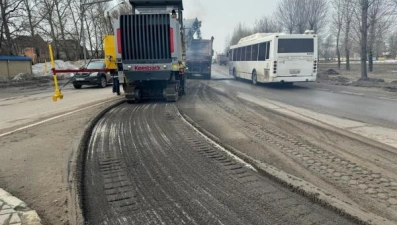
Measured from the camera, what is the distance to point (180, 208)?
3289 mm

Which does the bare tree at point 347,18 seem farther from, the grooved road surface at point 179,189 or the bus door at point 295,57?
the grooved road surface at point 179,189

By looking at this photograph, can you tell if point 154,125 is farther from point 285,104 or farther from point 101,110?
point 285,104

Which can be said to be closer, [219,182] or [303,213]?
[303,213]

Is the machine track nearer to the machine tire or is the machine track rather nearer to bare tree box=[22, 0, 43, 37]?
the machine tire

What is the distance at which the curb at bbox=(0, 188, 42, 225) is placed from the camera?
304 cm

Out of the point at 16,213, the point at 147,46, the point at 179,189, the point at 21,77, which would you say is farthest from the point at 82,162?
the point at 21,77

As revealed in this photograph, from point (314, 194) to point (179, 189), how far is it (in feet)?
5.52

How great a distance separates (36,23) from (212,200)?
40.3 metres

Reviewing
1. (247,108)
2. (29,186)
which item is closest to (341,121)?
(247,108)

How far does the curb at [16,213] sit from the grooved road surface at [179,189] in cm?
56

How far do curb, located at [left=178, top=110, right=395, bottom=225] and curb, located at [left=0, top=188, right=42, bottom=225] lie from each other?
9.70 ft

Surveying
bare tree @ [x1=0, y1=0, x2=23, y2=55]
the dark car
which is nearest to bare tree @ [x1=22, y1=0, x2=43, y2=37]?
bare tree @ [x1=0, y1=0, x2=23, y2=55]

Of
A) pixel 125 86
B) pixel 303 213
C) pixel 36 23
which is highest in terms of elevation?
pixel 36 23

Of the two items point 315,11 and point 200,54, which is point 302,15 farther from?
point 200,54
